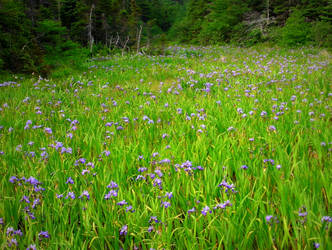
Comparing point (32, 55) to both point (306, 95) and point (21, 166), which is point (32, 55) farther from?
point (306, 95)

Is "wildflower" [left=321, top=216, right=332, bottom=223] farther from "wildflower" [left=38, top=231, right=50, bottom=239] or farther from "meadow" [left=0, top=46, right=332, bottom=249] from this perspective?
"wildflower" [left=38, top=231, right=50, bottom=239]

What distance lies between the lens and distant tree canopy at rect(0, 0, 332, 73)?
7020 mm

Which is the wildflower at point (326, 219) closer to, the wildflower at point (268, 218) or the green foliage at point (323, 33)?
the wildflower at point (268, 218)

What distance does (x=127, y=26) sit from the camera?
68.0ft

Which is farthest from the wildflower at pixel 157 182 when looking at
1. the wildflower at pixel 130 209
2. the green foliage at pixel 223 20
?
the green foliage at pixel 223 20

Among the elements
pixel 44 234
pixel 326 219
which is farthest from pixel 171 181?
pixel 326 219

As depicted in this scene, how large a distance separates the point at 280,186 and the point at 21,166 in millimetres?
2202

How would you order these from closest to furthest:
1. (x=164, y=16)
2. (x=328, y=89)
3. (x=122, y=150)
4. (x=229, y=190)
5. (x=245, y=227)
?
(x=245, y=227) → (x=229, y=190) → (x=122, y=150) → (x=328, y=89) → (x=164, y=16)

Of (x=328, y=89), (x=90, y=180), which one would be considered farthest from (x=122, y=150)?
(x=328, y=89)

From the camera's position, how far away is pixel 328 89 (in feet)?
14.7

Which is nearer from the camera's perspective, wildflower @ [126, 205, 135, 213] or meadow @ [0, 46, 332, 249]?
meadow @ [0, 46, 332, 249]

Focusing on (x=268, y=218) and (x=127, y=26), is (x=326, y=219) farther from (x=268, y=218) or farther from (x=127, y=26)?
(x=127, y=26)

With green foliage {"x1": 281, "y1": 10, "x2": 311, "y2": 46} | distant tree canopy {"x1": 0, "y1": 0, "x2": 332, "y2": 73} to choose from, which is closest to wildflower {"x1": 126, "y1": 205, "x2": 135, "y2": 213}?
distant tree canopy {"x1": 0, "y1": 0, "x2": 332, "y2": 73}

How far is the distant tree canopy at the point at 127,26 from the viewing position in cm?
702
